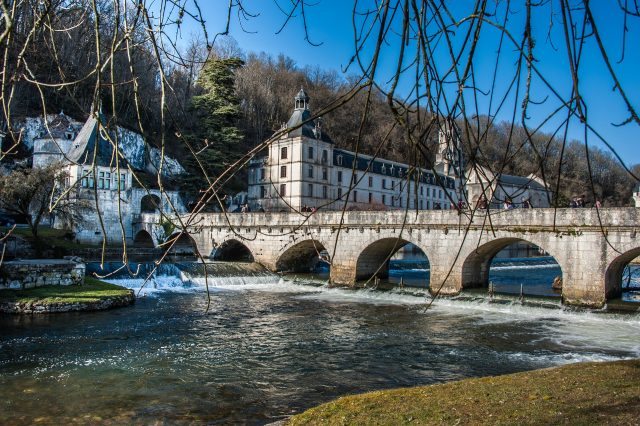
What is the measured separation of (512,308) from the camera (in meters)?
19.7

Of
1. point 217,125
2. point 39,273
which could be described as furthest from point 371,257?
point 217,125

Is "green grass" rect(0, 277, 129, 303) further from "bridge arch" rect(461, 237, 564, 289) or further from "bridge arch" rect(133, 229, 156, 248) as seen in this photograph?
"bridge arch" rect(133, 229, 156, 248)

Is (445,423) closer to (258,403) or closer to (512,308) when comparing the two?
(258,403)

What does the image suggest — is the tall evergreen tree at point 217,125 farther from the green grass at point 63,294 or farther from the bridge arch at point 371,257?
the green grass at point 63,294

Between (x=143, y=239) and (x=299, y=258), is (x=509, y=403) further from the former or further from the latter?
(x=143, y=239)

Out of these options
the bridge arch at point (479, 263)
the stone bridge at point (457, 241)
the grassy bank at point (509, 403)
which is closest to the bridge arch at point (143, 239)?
the stone bridge at point (457, 241)

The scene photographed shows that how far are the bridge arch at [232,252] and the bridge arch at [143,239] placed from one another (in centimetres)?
703

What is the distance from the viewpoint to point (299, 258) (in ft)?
107

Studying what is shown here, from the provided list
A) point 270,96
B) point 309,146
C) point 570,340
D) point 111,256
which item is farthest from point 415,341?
point 270,96

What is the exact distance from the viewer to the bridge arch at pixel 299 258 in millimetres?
30842

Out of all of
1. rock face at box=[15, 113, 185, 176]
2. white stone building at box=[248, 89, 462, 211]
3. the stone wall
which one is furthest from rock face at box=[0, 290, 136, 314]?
white stone building at box=[248, 89, 462, 211]

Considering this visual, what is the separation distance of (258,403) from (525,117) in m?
8.05

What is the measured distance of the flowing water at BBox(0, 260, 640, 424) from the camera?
907 centimetres

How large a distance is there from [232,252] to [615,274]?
25.0m
